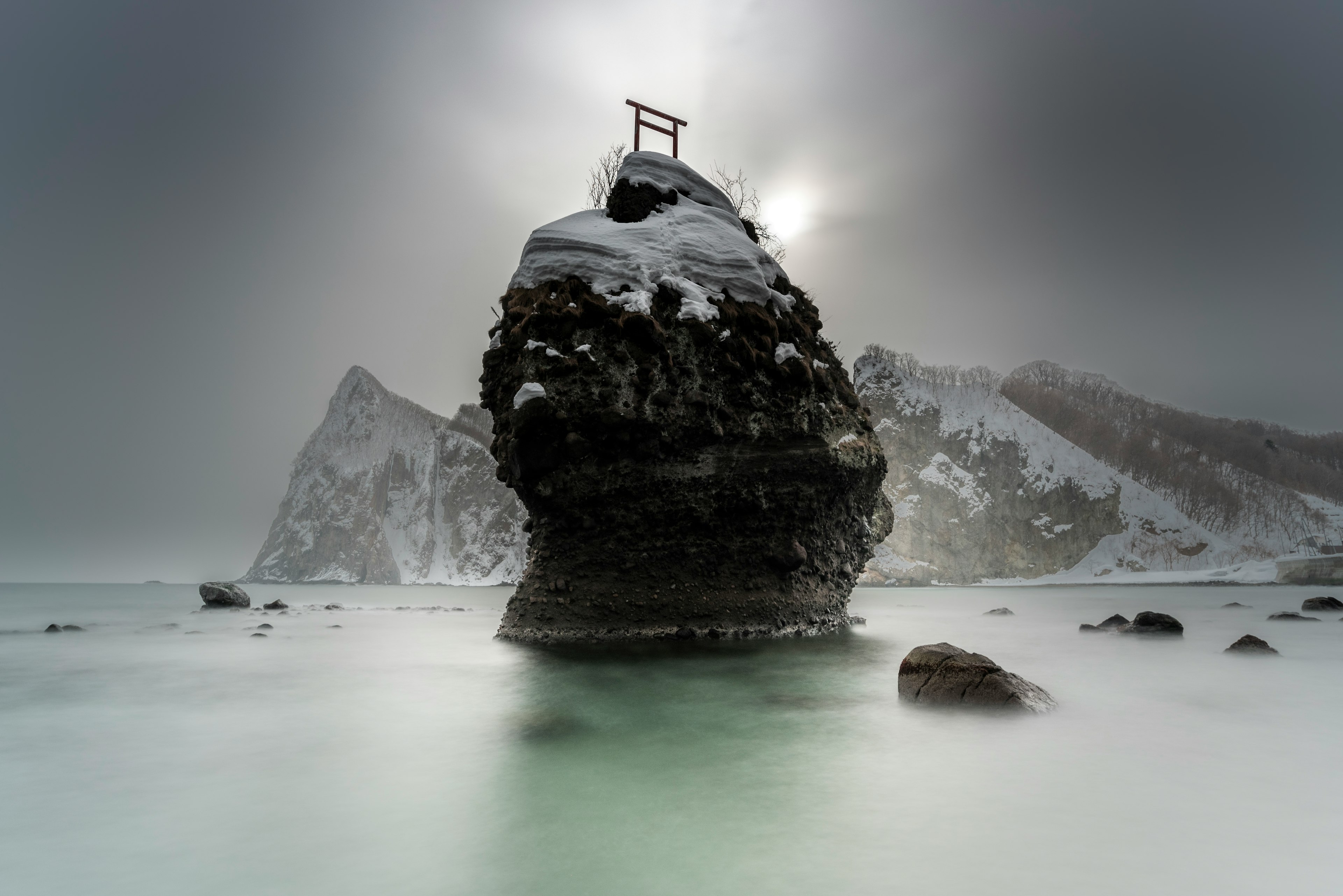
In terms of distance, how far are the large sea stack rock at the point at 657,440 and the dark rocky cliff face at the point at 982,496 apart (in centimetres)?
3834

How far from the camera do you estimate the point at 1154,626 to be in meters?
8.28

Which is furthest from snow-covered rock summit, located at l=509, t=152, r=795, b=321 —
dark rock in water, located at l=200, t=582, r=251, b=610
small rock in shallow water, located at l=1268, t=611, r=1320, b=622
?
dark rock in water, located at l=200, t=582, r=251, b=610

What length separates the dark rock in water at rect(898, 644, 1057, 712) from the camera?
3832 millimetres

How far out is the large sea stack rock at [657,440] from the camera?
23.5ft

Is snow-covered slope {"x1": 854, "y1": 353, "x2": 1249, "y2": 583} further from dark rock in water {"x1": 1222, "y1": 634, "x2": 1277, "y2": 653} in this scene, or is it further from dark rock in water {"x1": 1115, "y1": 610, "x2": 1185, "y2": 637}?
dark rock in water {"x1": 1222, "y1": 634, "x2": 1277, "y2": 653}

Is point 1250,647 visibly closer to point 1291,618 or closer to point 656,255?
point 1291,618

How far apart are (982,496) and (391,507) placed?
47882 millimetres

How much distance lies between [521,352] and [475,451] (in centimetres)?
4856

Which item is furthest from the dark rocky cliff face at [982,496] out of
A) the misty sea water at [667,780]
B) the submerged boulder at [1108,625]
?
the misty sea water at [667,780]

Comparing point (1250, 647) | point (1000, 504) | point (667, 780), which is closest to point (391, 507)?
point (1000, 504)

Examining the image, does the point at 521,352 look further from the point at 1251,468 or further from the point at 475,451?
the point at 1251,468

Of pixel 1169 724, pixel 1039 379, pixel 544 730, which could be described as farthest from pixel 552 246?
pixel 1039 379

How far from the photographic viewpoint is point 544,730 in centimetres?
367

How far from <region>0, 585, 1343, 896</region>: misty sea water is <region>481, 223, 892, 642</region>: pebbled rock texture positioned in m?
1.16
